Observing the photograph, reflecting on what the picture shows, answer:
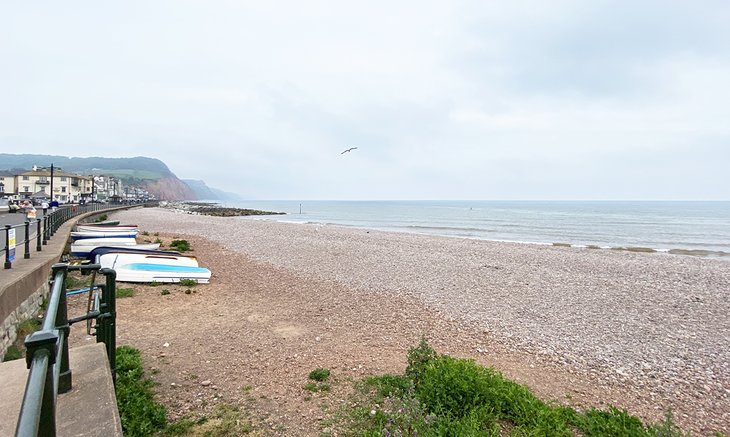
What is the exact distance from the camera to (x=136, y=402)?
461cm

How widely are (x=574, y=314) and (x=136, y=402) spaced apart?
981 centimetres

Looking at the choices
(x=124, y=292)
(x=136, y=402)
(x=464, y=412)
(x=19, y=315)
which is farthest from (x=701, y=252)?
(x=19, y=315)

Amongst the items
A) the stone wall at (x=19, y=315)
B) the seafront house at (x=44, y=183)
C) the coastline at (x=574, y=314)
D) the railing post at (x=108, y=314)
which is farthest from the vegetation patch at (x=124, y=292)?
the seafront house at (x=44, y=183)

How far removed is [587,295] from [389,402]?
1001 centimetres

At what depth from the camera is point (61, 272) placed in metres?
2.79

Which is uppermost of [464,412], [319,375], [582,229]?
[582,229]

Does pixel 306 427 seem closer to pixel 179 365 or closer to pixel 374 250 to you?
pixel 179 365

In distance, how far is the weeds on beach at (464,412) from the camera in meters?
4.17

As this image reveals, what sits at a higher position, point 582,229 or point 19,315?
point 19,315

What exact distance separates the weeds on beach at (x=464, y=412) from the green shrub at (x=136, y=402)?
2.06m

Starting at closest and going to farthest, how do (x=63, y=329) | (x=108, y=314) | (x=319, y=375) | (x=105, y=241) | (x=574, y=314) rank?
(x=63, y=329) → (x=108, y=314) → (x=319, y=375) → (x=574, y=314) → (x=105, y=241)

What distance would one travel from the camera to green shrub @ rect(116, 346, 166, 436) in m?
4.20

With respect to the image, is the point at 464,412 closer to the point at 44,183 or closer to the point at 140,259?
the point at 140,259

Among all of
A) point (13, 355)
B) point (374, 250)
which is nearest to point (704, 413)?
point (13, 355)
